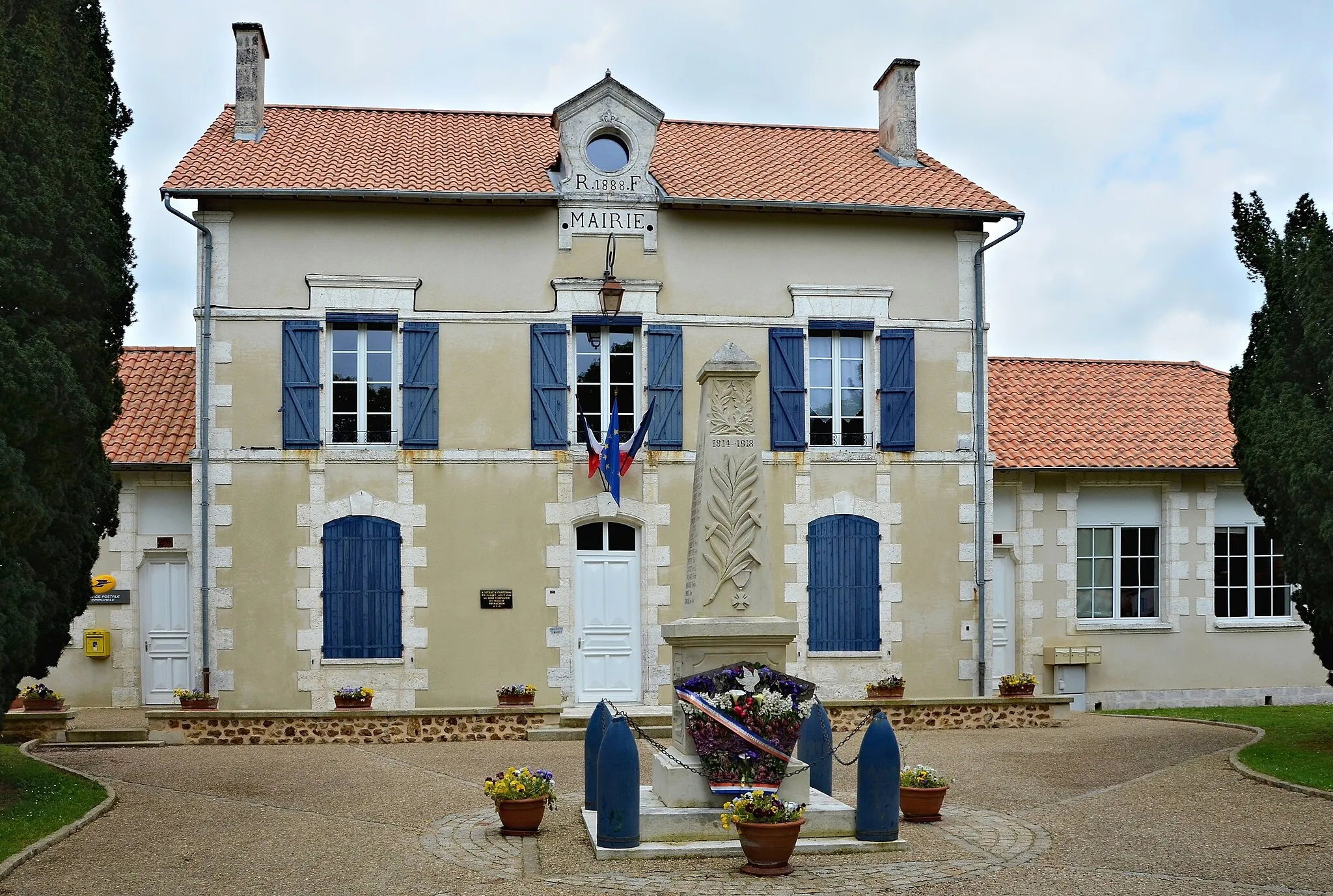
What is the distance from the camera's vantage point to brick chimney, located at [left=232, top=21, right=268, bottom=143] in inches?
612

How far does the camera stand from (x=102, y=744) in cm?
1287

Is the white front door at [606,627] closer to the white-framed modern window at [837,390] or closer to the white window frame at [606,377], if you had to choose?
the white window frame at [606,377]

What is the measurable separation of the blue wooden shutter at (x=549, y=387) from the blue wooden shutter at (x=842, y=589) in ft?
9.84

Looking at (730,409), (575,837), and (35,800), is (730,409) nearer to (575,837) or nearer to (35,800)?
(575,837)

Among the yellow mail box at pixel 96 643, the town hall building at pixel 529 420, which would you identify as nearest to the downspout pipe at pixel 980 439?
the town hall building at pixel 529 420

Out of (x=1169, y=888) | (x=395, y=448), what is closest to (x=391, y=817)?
(x=1169, y=888)

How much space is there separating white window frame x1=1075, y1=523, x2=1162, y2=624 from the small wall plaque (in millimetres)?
7142

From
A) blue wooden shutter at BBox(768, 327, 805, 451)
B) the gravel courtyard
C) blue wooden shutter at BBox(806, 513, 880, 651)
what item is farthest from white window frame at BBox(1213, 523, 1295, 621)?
blue wooden shutter at BBox(768, 327, 805, 451)

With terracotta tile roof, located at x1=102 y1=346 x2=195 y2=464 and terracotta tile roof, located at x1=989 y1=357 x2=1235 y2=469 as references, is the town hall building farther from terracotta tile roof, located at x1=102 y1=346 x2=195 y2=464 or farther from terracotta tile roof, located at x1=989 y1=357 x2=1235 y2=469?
terracotta tile roof, located at x1=989 y1=357 x2=1235 y2=469

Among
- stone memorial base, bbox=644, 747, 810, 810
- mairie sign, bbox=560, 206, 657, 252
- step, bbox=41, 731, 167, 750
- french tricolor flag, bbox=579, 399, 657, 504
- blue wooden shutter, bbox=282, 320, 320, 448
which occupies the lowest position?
step, bbox=41, 731, 167, 750

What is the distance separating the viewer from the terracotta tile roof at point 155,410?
15.0m

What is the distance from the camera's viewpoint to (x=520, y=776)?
27.8ft

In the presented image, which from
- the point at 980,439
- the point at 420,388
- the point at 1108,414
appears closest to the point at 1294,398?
the point at 980,439

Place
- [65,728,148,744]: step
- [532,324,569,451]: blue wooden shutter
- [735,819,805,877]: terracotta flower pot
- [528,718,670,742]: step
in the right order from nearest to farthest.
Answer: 1. [735,819,805,877]: terracotta flower pot
2. [65,728,148,744]: step
3. [528,718,670,742]: step
4. [532,324,569,451]: blue wooden shutter
